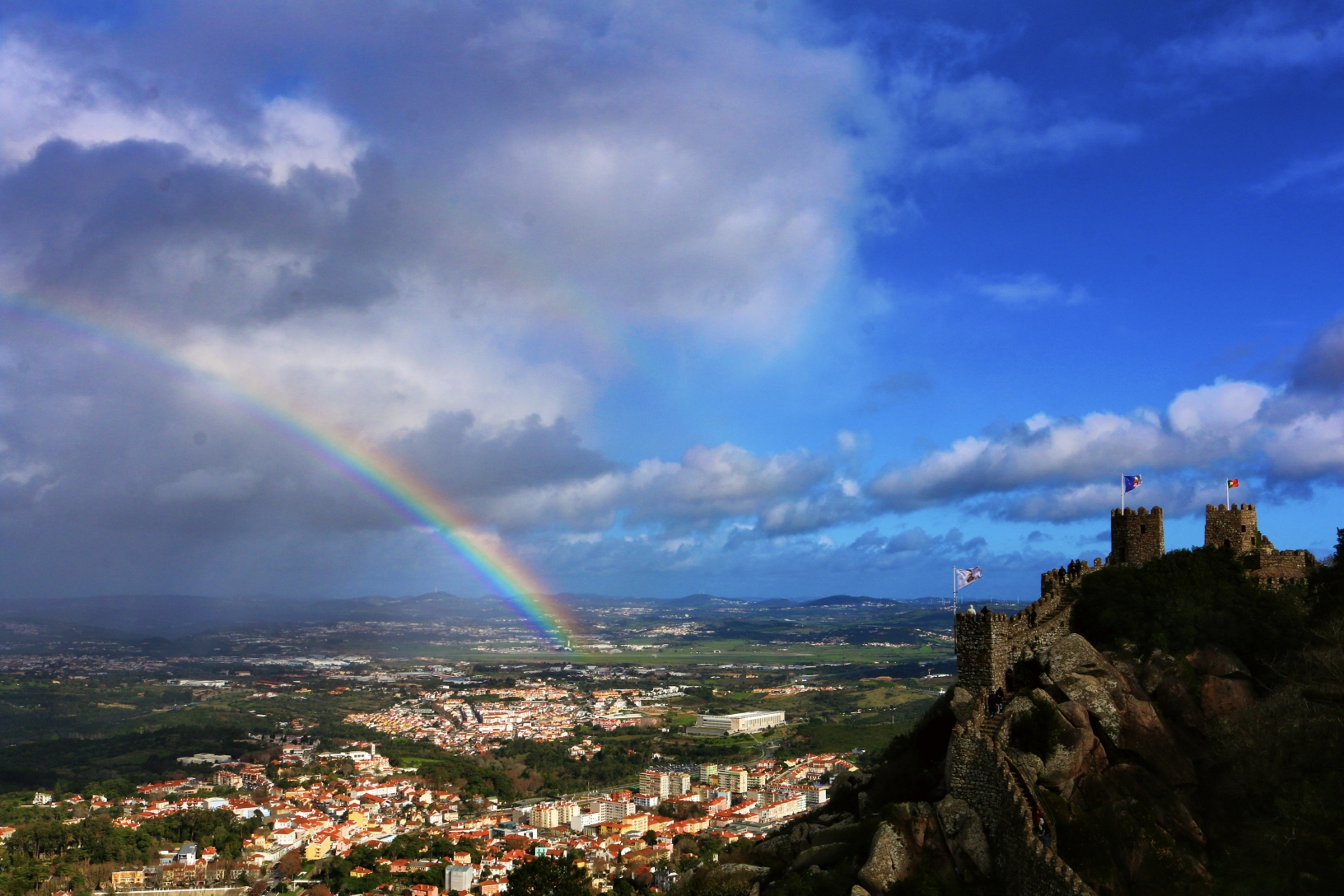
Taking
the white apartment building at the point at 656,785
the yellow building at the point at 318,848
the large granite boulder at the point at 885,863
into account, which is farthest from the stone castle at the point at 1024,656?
the white apartment building at the point at 656,785

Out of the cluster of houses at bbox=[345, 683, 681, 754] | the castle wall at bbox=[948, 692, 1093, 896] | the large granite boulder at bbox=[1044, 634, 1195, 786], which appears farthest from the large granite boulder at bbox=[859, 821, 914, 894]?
the cluster of houses at bbox=[345, 683, 681, 754]

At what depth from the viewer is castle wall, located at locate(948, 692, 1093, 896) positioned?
18.0 meters

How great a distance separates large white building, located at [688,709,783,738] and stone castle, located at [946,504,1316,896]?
4106 inches

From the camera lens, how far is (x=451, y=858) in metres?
69.8

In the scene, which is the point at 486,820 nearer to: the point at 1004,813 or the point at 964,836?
the point at 964,836

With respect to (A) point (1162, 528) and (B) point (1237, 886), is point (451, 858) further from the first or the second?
(B) point (1237, 886)

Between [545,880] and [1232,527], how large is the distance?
25091mm

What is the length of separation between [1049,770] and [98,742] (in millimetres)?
135622

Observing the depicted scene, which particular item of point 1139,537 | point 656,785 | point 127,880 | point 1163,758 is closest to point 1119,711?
point 1163,758

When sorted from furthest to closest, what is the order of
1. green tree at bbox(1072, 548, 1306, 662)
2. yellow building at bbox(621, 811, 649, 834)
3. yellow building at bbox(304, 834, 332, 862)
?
yellow building at bbox(621, 811, 649, 834)
yellow building at bbox(304, 834, 332, 862)
green tree at bbox(1072, 548, 1306, 662)

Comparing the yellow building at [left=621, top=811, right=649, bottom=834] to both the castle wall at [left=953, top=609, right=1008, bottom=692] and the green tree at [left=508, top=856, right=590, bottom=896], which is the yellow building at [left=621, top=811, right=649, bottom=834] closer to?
the green tree at [left=508, top=856, right=590, bottom=896]

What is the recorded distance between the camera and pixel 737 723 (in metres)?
134

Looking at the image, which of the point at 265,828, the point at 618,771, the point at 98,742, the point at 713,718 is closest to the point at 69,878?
the point at 265,828

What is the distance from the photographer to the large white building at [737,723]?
132 m
